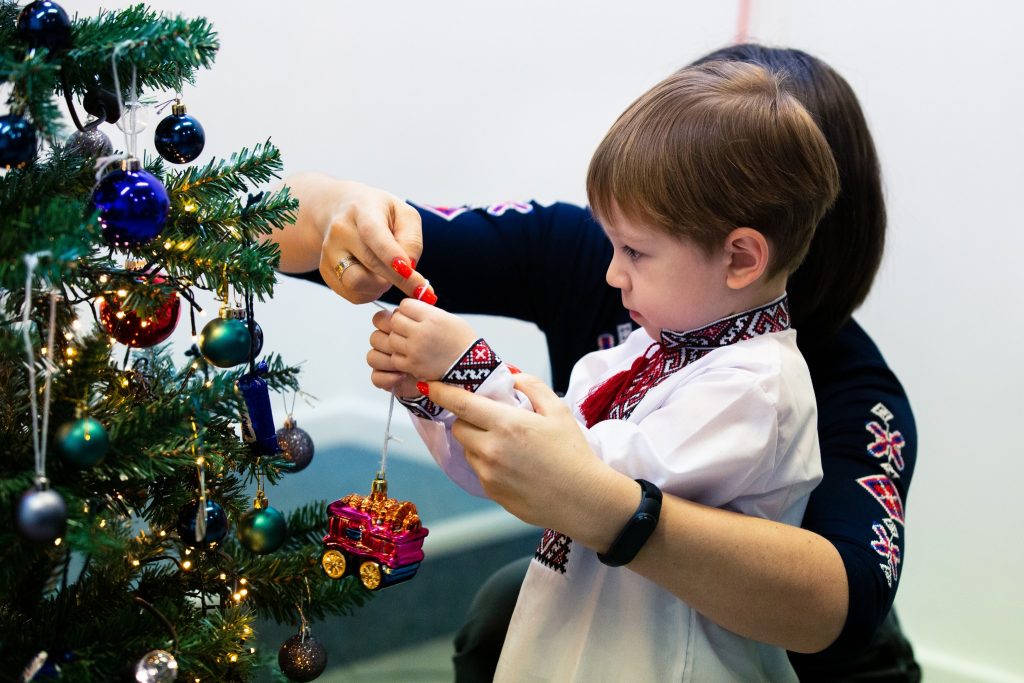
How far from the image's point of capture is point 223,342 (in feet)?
2.54

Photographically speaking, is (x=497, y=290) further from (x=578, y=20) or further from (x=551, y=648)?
(x=578, y=20)

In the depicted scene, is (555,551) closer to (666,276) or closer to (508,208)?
(666,276)

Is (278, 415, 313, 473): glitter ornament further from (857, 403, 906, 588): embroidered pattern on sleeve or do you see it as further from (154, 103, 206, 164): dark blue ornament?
(857, 403, 906, 588): embroidered pattern on sleeve

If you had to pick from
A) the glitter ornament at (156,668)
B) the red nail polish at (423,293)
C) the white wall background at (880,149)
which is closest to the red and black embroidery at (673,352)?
the red nail polish at (423,293)

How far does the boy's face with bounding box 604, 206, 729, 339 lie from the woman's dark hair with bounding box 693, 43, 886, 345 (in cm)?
29

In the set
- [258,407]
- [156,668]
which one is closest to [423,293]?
[258,407]

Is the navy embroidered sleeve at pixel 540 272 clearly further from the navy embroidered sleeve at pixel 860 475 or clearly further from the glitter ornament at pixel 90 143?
the glitter ornament at pixel 90 143

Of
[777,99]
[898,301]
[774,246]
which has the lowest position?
[898,301]

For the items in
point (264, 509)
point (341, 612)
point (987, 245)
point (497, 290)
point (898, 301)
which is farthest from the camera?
point (898, 301)

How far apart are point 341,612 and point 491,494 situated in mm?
227

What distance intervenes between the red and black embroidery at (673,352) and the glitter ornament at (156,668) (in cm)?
50

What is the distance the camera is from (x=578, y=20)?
2.01 m

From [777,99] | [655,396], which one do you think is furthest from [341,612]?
[777,99]

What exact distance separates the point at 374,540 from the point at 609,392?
0.32 m
